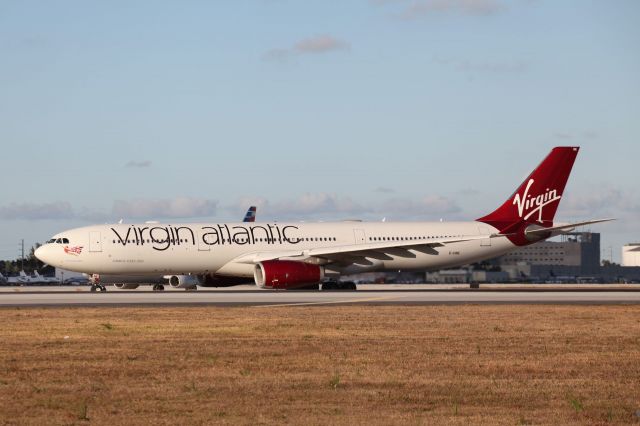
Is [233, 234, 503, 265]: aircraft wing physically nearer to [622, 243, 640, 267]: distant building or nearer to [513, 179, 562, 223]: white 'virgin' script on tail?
[513, 179, 562, 223]: white 'virgin' script on tail

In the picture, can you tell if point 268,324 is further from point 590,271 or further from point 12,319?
point 590,271

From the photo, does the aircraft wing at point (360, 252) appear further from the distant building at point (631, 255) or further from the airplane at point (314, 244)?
the distant building at point (631, 255)

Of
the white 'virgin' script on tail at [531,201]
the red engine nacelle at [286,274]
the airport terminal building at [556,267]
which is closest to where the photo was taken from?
the red engine nacelle at [286,274]

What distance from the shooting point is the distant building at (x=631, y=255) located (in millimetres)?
153625

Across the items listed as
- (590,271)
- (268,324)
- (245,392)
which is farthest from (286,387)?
(590,271)

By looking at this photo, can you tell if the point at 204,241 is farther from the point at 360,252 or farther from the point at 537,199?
the point at 537,199

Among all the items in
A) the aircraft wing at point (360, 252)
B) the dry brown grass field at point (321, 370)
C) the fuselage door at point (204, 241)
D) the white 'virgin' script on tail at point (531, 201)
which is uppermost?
the white 'virgin' script on tail at point (531, 201)

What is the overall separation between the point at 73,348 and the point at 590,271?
122364 mm

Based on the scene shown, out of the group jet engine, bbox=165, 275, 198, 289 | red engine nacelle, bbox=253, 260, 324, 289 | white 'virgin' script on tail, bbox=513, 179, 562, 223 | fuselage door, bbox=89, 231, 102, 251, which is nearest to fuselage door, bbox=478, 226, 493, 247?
white 'virgin' script on tail, bbox=513, 179, 562, 223

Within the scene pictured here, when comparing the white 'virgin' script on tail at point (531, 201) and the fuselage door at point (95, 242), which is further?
the white 'virgin' script on tail at point (531, 201)

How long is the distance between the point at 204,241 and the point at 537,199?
1941cm

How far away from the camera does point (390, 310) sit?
116 ft

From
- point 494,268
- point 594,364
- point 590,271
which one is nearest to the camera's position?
point 594,364

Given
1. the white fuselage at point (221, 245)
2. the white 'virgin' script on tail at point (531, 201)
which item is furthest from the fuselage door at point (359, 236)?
the white 'virgin' script on tail at point (531, 201)
